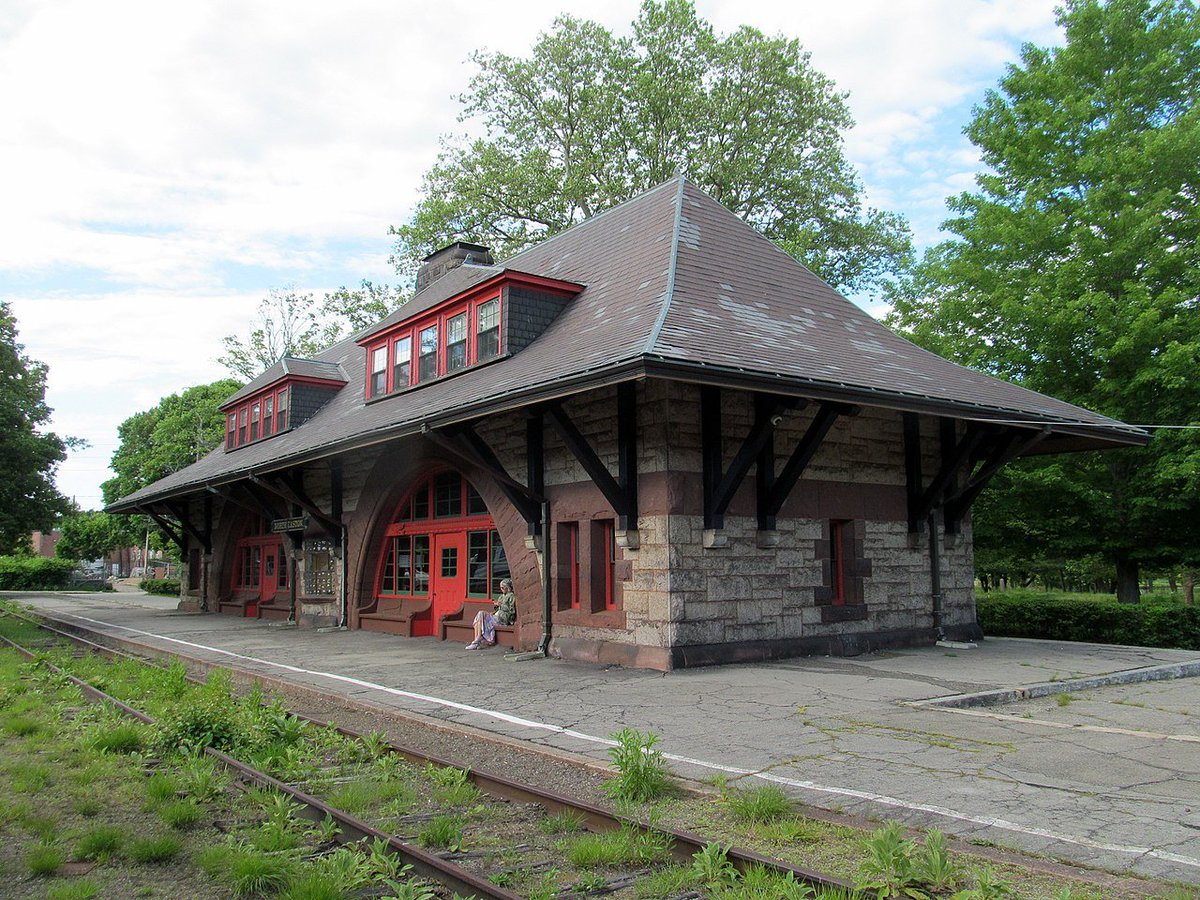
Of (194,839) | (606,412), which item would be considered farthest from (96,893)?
(606,412)

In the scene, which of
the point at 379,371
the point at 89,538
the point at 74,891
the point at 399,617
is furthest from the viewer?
the point at 89,538

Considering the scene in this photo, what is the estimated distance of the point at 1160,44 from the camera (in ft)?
57.5

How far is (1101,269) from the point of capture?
669 inches

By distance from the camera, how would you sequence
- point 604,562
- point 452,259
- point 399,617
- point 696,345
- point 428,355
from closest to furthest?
1. point 696,345
2. point 604,562
3. point 428,355
4. point 399,617
5. point 452,259

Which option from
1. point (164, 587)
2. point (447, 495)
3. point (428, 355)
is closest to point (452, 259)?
point (428, 355)

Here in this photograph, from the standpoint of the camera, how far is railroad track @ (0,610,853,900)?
414cm

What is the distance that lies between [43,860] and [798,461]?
28.9 ft

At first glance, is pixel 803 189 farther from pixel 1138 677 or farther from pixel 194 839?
pixel 194 839

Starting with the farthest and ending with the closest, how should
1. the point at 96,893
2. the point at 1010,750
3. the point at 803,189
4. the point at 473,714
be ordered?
the point at 803,189, the point at 473,714, the point at 1010,750, the point at 96,893

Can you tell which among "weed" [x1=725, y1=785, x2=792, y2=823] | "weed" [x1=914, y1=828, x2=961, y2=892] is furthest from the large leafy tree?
"weed" [x1=914, y1=828, x2=961, y2=892]

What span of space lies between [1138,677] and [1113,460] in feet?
25.2

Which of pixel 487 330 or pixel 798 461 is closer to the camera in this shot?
pixel 798 461

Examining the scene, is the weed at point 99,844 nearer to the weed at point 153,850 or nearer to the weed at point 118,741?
the weed at point 153,850

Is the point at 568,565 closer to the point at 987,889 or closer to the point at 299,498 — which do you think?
the point at 299,498
